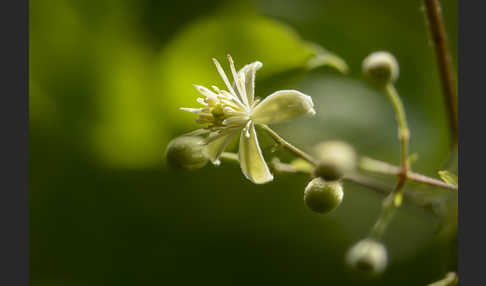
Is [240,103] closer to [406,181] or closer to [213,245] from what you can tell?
[406,181]


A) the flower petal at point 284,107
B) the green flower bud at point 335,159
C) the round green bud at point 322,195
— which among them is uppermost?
the flower petal at point 284,107

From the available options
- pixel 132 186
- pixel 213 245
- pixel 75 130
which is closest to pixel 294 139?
pixel 213 245

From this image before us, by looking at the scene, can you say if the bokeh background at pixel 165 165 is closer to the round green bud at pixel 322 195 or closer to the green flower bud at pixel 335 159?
the round green bud at pixel 322 195

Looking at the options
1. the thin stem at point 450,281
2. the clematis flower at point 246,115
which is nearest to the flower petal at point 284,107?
the clematis flower at point 246,115

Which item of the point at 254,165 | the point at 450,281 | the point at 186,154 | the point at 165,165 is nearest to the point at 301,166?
the point at 254,165

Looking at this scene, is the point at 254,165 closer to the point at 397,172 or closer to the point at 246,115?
the point at 246,115

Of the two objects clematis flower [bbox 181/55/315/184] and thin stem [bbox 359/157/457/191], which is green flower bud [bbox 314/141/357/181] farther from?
thin stem [bbox 359/157/457/191]
